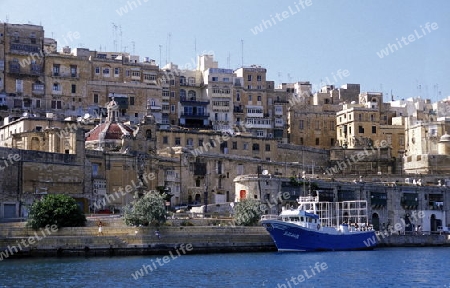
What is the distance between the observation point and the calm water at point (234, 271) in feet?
125

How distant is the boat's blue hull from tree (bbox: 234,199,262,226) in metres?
2.05

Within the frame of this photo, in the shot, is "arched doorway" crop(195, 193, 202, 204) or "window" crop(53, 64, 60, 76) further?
"window" crop(53, 64, 60, 76)

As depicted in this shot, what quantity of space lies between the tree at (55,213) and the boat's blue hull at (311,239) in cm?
1285

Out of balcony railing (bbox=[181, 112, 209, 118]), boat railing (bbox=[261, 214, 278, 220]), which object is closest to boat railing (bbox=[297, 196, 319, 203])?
boat railing (bbox=[261, 214, 278, 220])

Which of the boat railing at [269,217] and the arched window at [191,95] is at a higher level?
the arched window at [191,95]

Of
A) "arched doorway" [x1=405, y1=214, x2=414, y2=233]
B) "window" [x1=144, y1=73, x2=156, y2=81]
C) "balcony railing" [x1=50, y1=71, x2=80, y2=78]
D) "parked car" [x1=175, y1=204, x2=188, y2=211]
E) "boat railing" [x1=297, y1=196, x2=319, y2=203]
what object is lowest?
"arched doorway" [x1=405, y1=214, x2=414, y2=233]

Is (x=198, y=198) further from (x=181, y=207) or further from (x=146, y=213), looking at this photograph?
(x=146, y=213)

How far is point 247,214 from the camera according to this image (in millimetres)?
58188

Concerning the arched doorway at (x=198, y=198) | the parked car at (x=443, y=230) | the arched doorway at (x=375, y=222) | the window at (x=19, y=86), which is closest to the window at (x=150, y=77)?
the window at (x=19, y=86)

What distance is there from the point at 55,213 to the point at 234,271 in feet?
46.9

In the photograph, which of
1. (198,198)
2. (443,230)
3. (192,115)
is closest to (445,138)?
(443,230)

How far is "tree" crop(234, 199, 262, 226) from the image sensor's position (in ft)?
191

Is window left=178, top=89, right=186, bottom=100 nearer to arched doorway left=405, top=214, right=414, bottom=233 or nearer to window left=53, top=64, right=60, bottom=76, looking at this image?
window left=53, top=64, right=60, bottom=76

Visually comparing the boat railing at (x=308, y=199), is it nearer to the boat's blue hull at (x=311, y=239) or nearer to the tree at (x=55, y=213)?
the boat's blue hull at (x=311, y=239)
